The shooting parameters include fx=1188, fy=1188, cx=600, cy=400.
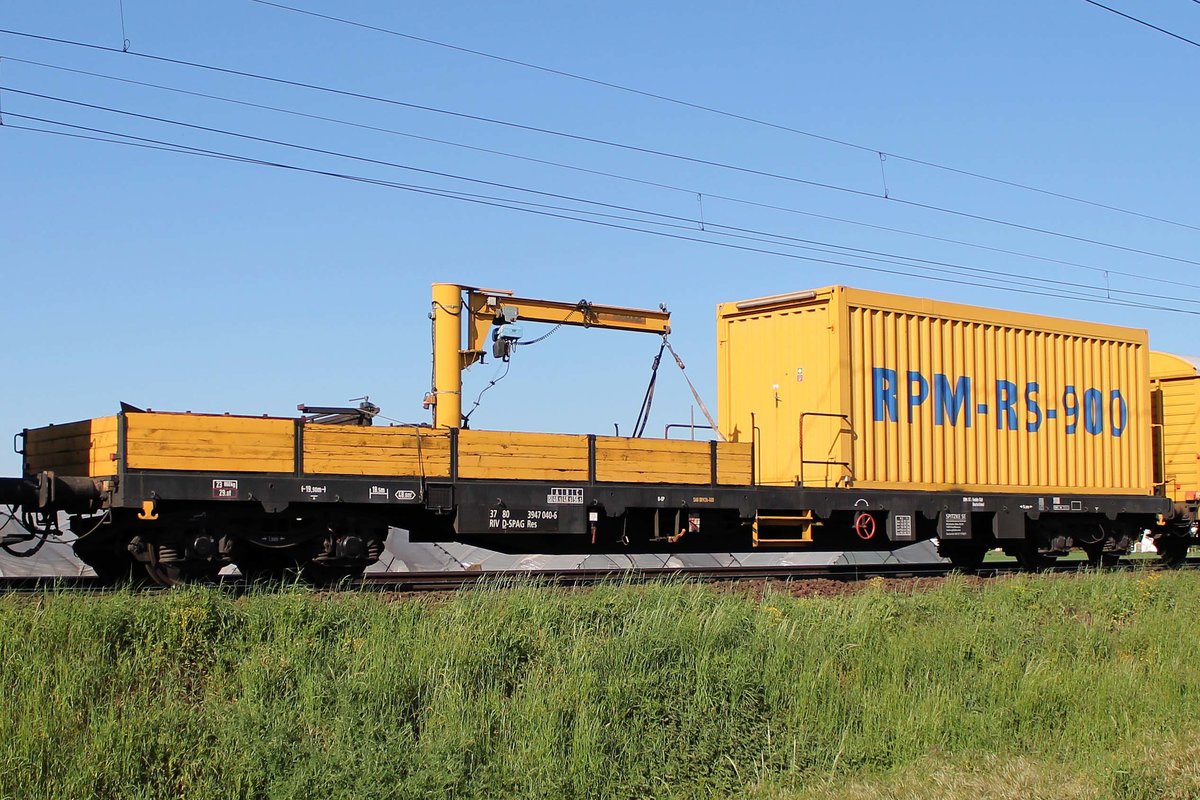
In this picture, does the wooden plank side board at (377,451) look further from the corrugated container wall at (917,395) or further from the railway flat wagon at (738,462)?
the corrugated container wall at (917,395)

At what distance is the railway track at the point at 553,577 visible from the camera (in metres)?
12.1

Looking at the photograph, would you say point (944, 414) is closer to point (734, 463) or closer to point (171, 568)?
point (734, 463)

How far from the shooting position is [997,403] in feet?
59.3

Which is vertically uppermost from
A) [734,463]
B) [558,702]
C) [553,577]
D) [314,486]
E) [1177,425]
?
[1177,425]

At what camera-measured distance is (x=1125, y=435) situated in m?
20.0

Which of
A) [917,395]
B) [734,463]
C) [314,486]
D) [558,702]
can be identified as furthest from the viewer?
[917,395]

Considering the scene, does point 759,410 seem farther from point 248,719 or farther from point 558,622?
point 248,719

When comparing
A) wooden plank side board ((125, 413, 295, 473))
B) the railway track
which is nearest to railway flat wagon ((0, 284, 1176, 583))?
wooden plank side board ((125, 413, 295, 473))

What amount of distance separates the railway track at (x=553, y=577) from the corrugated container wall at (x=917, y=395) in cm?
135

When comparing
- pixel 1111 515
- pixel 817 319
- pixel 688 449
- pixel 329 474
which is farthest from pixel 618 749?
pixel 1111 515

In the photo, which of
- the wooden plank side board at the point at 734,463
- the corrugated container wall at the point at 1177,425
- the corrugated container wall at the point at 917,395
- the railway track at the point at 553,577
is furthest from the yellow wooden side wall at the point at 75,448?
the corrugated container wall at the point at 1177,425

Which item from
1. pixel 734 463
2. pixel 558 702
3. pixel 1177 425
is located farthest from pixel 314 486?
pixel 1177 425

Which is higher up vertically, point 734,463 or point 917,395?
point 917,395

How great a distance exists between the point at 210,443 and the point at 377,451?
5.87 feet
